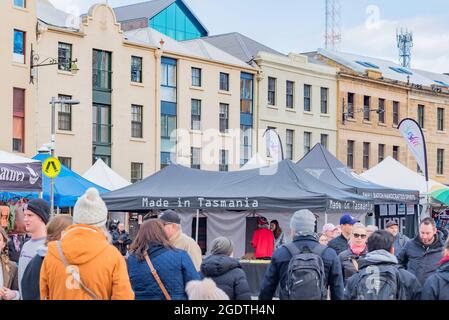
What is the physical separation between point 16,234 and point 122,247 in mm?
14557

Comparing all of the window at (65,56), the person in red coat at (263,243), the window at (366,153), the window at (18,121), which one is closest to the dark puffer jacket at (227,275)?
the person in red coat at (263,243)

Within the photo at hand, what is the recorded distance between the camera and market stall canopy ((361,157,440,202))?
29.5m

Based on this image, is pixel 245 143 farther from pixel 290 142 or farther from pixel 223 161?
→ pixel 290 142

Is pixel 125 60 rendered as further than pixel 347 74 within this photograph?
No

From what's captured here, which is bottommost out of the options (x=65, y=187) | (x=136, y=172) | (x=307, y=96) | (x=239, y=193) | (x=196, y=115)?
(x=239, y=193)

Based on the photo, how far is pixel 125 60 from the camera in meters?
42.7

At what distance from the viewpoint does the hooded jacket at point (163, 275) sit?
7.73 m

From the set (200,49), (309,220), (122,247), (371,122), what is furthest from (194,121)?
(309,220)

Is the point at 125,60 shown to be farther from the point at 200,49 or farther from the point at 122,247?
the point at 122,247

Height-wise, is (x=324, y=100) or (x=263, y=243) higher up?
(x=324, y=100)

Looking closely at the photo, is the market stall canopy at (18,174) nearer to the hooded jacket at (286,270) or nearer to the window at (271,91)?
the hooded jacket at (286,270)

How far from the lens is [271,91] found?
50062 mm

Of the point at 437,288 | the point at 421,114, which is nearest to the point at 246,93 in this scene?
the point at 421,114

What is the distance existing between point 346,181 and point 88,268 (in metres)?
18.9
